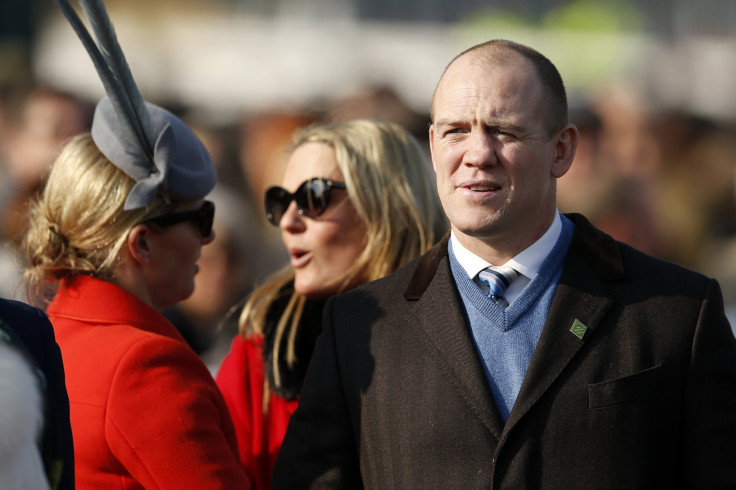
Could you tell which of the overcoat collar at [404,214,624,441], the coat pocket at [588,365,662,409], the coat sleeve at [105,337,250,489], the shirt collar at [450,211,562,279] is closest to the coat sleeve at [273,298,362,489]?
the coat sleeve at [105,337,250,489]

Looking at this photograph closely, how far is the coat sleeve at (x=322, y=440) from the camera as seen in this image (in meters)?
2.52

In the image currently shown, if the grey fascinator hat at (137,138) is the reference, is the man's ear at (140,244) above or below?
below

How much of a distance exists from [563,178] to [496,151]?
4.78m

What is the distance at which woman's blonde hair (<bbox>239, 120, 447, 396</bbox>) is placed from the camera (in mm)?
3529

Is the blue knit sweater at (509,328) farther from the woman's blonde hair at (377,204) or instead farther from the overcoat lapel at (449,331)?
the woman's blonde hair at (377,204)

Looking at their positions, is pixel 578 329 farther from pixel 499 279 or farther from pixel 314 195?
pixel 314 195

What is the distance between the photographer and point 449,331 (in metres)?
2.48

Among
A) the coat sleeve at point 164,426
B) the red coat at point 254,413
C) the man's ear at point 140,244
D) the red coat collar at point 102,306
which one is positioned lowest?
the red coat at point 254,413

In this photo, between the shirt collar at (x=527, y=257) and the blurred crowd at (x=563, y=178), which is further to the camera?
the blurred crowd at (x=563, y=178)

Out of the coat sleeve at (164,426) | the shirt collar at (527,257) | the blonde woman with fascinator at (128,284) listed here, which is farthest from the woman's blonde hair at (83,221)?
the shirt collar at (527,257)

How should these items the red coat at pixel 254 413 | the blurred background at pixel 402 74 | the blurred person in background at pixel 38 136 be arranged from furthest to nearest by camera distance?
the blurred background at pixel 402 74 → the blurred person in background at pixel 38 136 → the red coat at pixel 254 413

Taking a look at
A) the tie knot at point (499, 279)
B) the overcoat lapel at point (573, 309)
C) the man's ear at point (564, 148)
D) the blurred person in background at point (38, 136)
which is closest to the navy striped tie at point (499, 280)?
the tie knot at point (499, 279)

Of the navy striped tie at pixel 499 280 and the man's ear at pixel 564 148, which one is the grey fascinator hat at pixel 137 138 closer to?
the navy striped tie at pixel 499 280

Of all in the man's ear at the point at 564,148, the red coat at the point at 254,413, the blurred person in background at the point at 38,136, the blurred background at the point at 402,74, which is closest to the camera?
the man's ear at the point at 564,148
